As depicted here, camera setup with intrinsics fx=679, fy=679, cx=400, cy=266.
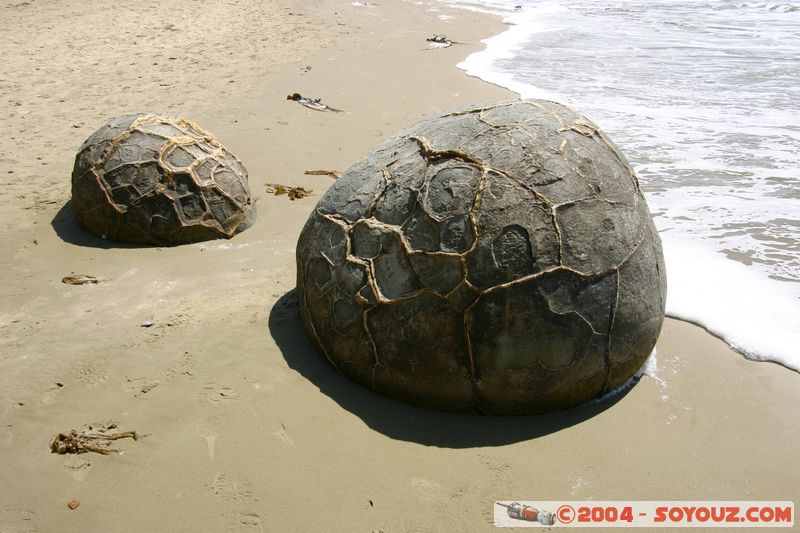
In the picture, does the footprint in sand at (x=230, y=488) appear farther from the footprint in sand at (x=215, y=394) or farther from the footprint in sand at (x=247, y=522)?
the footprint in sand at (x=215, y=394)

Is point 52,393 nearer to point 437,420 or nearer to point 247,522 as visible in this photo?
point 247,522

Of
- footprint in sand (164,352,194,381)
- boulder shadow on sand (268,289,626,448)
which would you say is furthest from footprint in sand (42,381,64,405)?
boulder shadow on sand (268,289,626,448)

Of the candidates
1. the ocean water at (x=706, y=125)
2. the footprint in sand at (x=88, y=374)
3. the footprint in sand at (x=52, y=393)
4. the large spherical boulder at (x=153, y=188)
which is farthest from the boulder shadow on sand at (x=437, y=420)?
the large spherical boulder at (x=153, y=188)

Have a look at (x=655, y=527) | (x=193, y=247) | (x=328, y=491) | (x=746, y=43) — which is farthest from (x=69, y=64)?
(x=746, y=43)

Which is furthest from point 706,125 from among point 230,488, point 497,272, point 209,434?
point 230,488

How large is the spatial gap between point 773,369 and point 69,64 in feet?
32.9

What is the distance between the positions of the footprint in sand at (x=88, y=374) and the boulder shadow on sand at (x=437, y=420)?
0.98m

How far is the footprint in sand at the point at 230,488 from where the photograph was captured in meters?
2.66

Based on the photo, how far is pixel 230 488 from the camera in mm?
2697

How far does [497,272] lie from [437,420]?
0.72 meters

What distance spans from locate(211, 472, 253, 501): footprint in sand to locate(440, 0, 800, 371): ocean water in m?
2.64

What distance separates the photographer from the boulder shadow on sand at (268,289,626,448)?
2.93 meters

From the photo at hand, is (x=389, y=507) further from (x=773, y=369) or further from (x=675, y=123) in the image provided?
(x=675, y=123)

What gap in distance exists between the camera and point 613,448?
9.55ft
